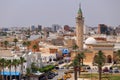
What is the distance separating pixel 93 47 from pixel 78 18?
19.9 ft

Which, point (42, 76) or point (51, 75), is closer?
point (42, 76)

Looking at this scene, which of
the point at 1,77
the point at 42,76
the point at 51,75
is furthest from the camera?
the point at 51,75

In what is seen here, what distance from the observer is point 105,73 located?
4138 centimetres

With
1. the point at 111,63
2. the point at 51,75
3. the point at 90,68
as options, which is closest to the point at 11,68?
the point at 51,75

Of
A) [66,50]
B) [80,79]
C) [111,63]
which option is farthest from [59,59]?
[80,79]

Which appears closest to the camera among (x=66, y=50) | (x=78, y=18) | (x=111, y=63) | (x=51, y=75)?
(x=51, y=75)

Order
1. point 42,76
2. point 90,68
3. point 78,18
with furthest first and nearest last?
1. point 78,18
2. point 90,68
3. point 42,76

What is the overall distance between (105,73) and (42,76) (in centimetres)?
731

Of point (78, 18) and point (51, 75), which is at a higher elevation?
point (78, 18)

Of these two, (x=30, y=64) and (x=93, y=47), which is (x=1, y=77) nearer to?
(x=30, y=64)

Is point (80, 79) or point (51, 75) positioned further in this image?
point (51, 75)

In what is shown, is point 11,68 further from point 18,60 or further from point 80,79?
point 80,79

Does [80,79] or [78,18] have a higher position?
[78,18]

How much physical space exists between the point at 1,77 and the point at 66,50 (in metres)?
27.2
